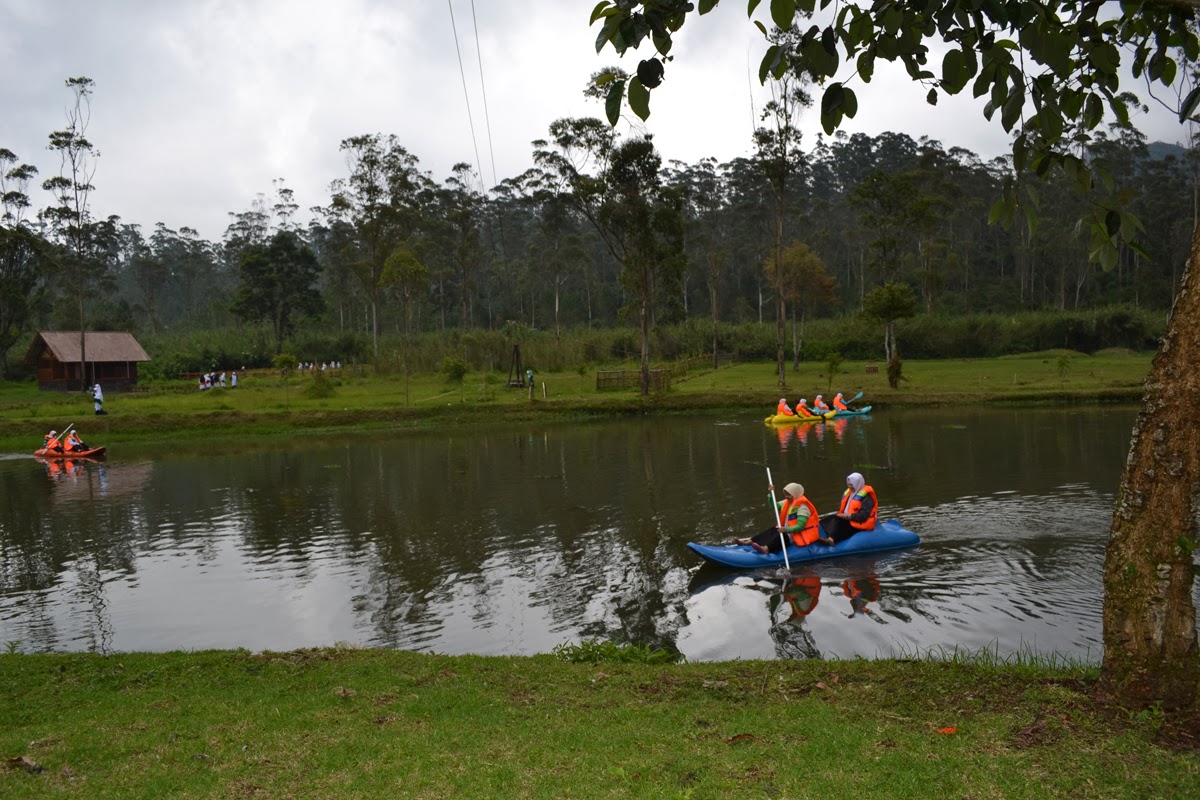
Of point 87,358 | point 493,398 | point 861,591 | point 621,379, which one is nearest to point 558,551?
point 861,591

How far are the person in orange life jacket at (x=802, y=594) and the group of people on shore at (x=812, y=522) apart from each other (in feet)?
2.05

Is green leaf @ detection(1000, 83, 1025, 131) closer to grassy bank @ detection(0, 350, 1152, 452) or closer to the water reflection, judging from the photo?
the water reflection

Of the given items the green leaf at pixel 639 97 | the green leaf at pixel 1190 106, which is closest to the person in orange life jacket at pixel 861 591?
the green leaf at pixel 1190 106

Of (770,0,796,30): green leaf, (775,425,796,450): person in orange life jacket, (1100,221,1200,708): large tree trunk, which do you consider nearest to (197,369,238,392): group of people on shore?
(775,425,796,450): person in orange life jacket

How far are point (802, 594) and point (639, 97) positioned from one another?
8.82 meters

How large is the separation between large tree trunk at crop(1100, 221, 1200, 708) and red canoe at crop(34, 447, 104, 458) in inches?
1207

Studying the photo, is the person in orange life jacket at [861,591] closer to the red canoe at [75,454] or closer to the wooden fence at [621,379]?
the red canoe at [75,454]

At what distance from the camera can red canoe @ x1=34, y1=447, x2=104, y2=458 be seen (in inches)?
1144

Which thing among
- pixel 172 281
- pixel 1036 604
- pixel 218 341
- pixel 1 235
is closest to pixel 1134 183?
pixel 218 341

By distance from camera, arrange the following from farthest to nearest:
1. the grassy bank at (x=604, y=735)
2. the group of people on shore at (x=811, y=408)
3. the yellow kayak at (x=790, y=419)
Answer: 1. the group of people on shore at (x=811, y=408)
2. the yellow kayak at (x=790, y=419)
3. the grassy bank at (x=604, y=735)

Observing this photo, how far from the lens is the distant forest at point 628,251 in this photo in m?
47.2

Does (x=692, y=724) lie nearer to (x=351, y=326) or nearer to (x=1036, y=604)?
(x=1036, y=604)

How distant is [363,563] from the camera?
14.0 m

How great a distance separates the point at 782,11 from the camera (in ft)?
12.1
